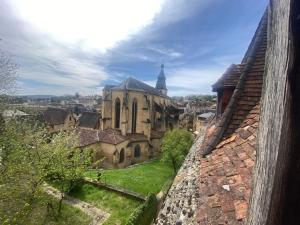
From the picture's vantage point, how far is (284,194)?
96 cm

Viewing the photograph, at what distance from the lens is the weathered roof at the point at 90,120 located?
43403mm

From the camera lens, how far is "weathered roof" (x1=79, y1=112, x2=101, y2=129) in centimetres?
4340

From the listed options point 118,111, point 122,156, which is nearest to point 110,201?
point 122,156

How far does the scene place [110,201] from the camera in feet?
55.8

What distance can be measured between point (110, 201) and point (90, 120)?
95.1 ft

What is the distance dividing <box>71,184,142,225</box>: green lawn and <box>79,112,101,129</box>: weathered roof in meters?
24.5

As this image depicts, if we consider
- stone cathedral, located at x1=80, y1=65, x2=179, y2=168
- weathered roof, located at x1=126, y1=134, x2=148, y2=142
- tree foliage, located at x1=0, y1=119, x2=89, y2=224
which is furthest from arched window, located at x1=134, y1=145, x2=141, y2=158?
tree foliage, located at x1=0, y1=119, x2=89, y2=224

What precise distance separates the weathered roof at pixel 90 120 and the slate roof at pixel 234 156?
4068 cm

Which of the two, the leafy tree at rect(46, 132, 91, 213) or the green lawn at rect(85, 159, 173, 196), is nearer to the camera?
the leafy tree at rect(46, 132, 91, 213)

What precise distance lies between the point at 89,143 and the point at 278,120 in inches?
1115

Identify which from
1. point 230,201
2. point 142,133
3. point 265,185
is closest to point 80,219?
point 230,201

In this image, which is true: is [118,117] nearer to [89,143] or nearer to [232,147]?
[89,143]

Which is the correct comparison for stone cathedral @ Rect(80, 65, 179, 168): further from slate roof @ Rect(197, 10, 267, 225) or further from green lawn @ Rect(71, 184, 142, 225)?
slate roof @ Rect(197, 10, 267, 225)

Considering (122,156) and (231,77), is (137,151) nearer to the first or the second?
(122,156)
